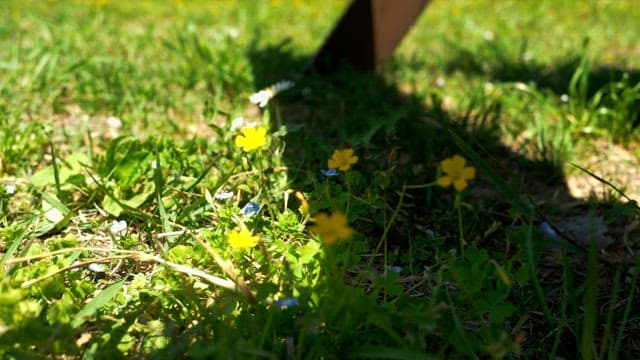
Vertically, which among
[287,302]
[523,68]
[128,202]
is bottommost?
[523,68]

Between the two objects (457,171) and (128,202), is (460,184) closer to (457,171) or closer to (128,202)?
(457,171)

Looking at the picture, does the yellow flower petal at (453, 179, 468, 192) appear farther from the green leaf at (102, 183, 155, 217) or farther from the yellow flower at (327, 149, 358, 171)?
the green leaf at (102, 183, 155, 217)

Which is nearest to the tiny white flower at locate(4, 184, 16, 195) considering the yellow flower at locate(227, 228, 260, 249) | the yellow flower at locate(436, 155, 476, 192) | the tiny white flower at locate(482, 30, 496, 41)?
the yellow flower at locate(227, 228, 260, 249)

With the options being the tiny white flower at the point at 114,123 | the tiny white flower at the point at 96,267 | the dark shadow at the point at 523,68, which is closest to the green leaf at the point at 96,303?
the tiny white flower at the point at 96,267

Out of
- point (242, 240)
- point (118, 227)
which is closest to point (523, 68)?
point (118, 227)

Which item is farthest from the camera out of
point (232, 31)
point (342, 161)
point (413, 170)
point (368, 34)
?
point (232, 31)

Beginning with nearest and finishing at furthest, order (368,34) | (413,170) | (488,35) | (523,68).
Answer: (413,170), (368,34), (523,68), (488,35)
